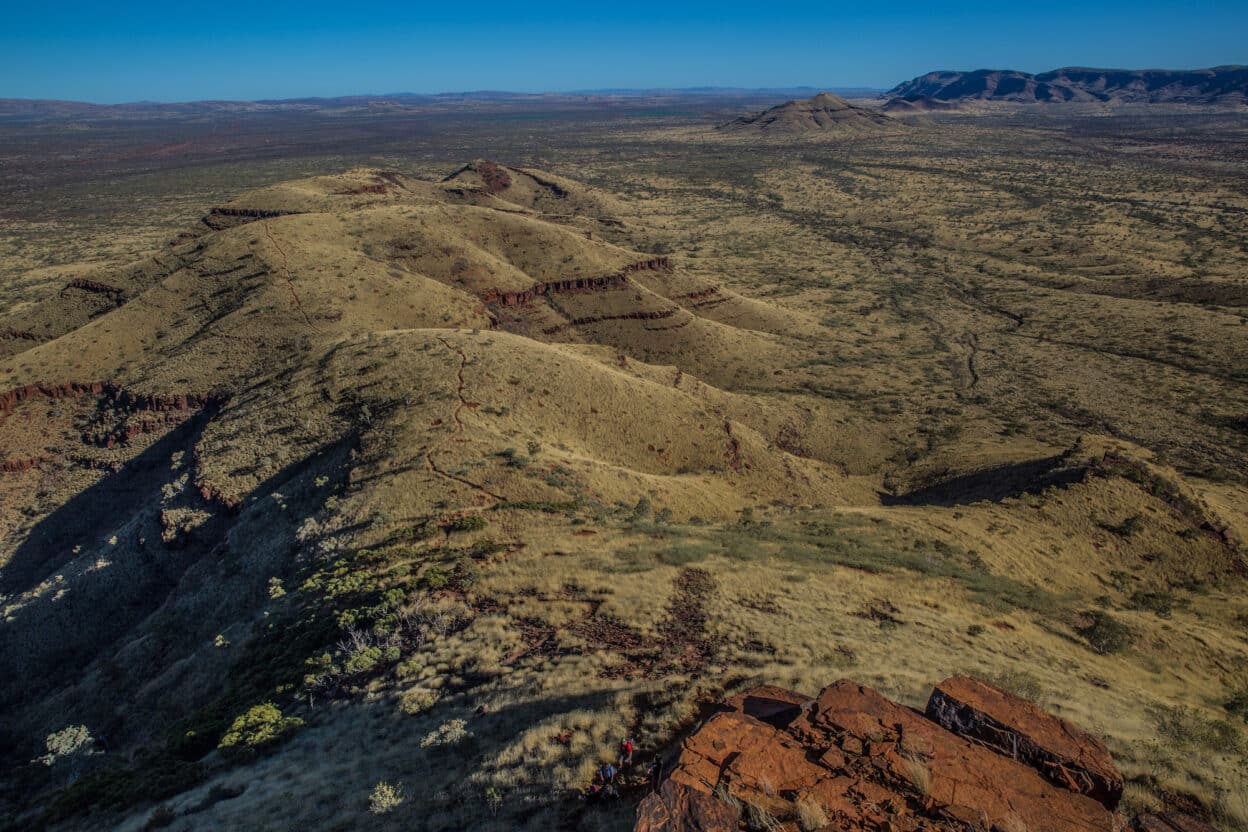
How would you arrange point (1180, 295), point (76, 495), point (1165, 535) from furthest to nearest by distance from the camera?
1. point (1180, 295)
2. point (76, 495)
3. point (1165, 535)

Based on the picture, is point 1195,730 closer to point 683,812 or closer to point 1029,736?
point 1029,736

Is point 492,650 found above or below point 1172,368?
above

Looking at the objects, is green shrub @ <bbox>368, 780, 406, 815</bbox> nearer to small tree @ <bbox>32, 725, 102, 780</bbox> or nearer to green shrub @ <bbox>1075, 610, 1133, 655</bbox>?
small tree @ <bbox>32, 725, 102, 780</bbox>

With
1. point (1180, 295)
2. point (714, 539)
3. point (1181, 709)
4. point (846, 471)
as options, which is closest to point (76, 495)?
point (714, 539)

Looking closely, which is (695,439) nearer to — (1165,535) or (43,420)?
(1165,535)

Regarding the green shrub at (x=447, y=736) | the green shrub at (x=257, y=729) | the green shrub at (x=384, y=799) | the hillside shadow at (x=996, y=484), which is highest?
the green shrub at (x=384, y=799)

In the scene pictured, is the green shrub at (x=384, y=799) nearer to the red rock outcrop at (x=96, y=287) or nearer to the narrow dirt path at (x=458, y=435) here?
the narrow dirt path at (x=458, y=435)

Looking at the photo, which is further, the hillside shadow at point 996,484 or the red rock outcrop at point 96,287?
the red rock outcrop at point 96,287

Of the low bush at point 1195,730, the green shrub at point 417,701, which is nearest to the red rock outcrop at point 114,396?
the green shrub at point 417,701
